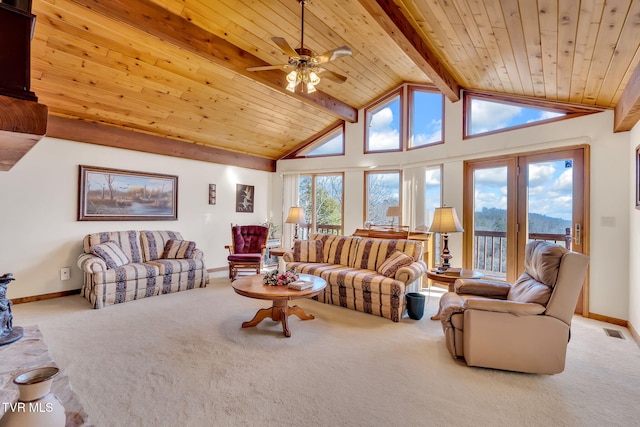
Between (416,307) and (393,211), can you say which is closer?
(416,307)

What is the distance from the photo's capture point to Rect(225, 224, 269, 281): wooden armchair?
5422mm

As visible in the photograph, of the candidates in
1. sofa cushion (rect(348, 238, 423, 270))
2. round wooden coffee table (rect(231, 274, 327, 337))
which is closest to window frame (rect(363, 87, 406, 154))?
sofa cushion (rect(348, 238, 423, 270))

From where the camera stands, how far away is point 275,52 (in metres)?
4.34

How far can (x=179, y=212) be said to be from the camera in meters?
5.73

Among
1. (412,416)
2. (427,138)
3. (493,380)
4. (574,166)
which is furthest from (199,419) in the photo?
(427,138)

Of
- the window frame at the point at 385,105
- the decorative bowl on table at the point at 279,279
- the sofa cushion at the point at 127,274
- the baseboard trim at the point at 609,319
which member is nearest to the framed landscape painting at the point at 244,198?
the sofa cushion at the point at 127,274

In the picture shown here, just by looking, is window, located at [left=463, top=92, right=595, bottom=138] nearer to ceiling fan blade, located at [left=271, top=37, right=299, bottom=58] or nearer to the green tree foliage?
the green tree foliage

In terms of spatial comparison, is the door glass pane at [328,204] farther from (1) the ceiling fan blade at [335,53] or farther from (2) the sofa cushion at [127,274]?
(1) the ceiling fan blade at [335,53]

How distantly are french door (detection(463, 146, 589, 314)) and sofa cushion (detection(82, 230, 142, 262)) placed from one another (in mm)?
5078

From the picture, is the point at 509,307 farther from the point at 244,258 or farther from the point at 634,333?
the point at 244,258

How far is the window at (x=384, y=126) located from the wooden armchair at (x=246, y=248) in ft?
9.10

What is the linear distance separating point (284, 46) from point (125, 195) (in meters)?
3.74

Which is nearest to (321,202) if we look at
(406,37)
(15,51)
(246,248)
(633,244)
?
(246,248)

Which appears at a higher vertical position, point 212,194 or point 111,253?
point 212,194
